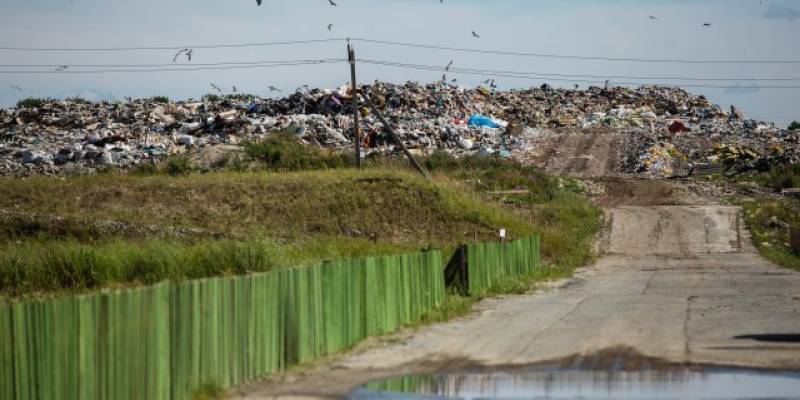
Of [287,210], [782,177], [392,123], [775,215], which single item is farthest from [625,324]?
[392,123]

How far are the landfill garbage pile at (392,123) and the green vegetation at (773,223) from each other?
382 inches

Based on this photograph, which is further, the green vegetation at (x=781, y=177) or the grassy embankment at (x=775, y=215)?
the green vegetation at (x=781, y=177)

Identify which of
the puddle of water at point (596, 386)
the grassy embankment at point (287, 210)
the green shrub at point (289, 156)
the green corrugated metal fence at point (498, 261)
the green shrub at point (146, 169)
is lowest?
the puddle of water at point (596, 386)

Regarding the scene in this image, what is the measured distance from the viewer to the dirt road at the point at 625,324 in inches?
591

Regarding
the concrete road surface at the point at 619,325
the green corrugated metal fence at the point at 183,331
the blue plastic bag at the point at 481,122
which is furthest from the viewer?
the blue plastic bag at the point at 481,122

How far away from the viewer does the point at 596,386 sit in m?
13.2

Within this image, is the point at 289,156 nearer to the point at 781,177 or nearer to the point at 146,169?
the point at 146,169

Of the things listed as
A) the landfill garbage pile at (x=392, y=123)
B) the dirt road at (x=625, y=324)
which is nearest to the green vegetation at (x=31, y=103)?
the landfill garbage pile at (x=392, y=123)

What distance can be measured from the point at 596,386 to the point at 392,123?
45575 mm

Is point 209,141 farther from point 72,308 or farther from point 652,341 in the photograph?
point 72,308

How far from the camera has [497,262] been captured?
27297 millimetres

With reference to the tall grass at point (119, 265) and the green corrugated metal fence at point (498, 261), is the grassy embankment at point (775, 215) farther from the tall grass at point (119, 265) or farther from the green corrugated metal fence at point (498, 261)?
the tall grass at point (119, 265)

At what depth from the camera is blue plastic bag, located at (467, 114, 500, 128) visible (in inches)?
2477

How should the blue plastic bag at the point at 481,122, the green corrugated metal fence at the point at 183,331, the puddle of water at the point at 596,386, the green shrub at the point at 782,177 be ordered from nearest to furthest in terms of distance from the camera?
the green corrugated metal fence at the point at 183,331, the puddle of water at the point at 596,386, the green shrub at the point at 782,177, the blue plastic bag at the point at 481,122
